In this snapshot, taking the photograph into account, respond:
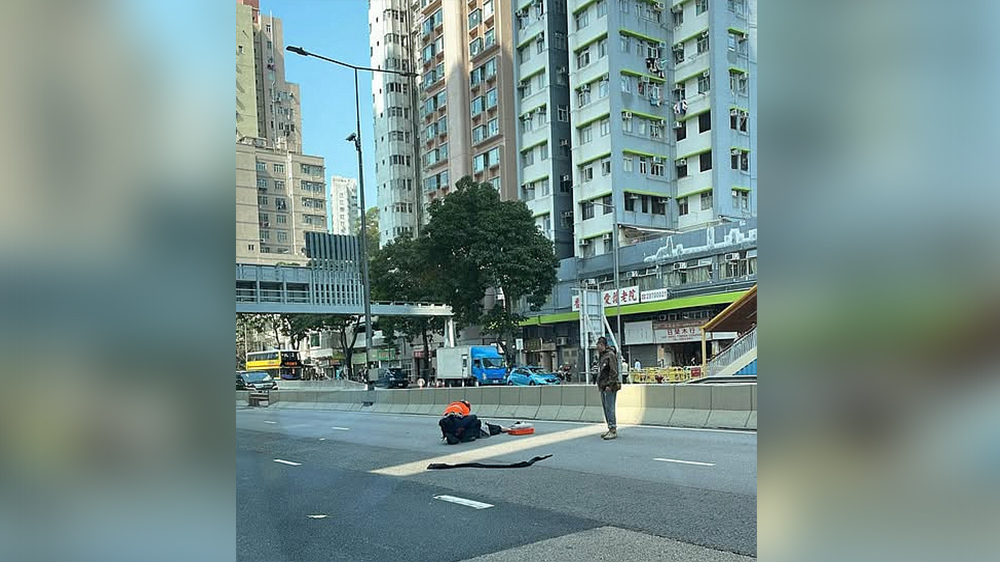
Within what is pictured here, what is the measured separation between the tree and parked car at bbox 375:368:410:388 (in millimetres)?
5995

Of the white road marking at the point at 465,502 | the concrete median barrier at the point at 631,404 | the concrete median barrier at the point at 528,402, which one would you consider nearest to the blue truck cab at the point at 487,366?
the concrete median barrier at the point at 528,402

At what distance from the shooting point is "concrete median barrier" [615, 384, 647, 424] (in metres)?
11.1

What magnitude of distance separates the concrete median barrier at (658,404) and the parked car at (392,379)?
8661mm

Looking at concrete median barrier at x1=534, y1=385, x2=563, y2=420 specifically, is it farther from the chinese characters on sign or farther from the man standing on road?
the man standing on road

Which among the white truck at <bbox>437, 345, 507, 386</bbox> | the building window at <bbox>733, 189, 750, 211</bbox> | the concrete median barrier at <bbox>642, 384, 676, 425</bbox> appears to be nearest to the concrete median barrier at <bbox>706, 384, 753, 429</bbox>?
the concrete median barrier at <bbox>642, 384, 676, 425</bbox>

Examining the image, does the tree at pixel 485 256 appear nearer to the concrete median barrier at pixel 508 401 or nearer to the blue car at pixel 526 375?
the concrete median barrier at pixel 508 401

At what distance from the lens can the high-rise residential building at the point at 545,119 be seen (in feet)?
30.1

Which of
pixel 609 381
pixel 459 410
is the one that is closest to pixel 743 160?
pixel 609 381

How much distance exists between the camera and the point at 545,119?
13703mm

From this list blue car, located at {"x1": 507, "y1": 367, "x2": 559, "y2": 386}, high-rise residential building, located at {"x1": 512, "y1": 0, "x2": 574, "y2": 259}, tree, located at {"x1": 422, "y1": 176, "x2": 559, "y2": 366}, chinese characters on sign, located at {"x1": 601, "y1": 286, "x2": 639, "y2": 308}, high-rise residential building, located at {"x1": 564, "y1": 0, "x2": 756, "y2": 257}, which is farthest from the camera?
blue car, located at {"x1": 507, "y1": 367, "x2": 559, "y2": 386}

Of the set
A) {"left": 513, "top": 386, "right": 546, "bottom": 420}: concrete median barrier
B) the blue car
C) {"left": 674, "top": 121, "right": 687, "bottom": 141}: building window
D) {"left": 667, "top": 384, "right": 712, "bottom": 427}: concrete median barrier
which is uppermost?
{"left": 674, "top": 121, "right": 687, "bottom": 141}: building window

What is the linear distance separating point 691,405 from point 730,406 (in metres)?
0.75

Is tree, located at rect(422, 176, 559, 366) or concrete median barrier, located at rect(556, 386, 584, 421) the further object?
concrete median barrier, located at rect(556, 386, 584, 421)
